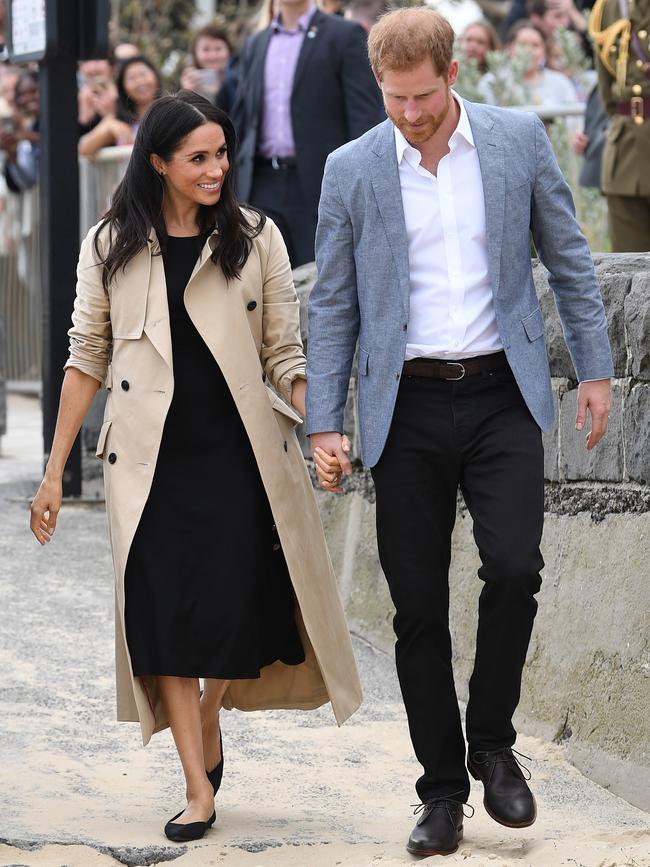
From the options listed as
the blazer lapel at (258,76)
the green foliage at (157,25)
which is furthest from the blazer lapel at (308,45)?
the green foliage at (157,25)

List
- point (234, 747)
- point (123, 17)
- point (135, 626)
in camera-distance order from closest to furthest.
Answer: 1. point (135, 626)
2. point (234, 747)
3. point (123, 17)

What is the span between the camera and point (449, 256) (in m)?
3.82

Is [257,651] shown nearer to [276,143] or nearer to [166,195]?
[166,195]

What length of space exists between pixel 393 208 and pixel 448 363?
379mm

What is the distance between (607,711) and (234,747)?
1138 mm

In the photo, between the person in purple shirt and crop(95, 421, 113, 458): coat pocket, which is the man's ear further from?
the person in purple shirt

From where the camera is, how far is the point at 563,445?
5070 millimetres

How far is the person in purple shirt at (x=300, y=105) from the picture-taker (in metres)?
7.14

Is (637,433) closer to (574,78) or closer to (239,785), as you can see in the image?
(239,785)

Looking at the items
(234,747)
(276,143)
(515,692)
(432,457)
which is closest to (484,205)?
(432,457)

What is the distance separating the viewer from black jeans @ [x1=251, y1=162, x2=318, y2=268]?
7.21 metres

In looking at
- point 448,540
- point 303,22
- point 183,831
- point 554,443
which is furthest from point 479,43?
point 183,831

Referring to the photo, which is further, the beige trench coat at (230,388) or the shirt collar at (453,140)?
the beige trench coat at (230,388)

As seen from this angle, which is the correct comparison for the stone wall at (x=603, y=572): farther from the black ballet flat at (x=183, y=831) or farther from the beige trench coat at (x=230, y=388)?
the black ballet flat at (x=183, y=831)
